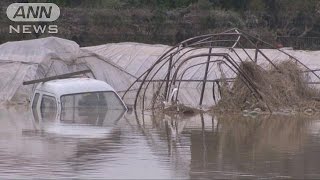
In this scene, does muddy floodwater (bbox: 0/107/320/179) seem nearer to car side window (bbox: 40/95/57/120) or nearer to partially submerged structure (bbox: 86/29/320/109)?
car side window (bbox: 40/95/57/120)

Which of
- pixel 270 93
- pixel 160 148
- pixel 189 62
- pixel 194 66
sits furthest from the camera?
pixel 189 62

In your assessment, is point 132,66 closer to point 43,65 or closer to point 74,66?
point 74,66

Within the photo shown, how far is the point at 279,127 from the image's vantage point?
1897 centimetres

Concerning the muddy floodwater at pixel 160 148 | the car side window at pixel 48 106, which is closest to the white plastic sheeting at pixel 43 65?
the car side window at pixel 48 106

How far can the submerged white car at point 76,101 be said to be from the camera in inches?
827

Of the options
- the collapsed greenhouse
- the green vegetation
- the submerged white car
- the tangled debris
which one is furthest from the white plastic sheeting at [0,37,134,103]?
the green vegetation

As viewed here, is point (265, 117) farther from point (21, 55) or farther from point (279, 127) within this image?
point (21, 55)

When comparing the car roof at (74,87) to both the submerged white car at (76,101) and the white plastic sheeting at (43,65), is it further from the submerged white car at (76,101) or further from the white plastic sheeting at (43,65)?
the white plastic sheeting at (43,65)

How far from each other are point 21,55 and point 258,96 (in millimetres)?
9261

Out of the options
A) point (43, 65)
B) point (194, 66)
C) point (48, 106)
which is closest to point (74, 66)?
point (43, 65)

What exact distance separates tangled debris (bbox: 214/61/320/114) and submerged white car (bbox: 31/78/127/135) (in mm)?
2946

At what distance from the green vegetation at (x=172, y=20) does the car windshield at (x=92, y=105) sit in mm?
18185

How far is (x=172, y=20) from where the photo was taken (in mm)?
43219

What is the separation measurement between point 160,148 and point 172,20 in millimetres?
29142
